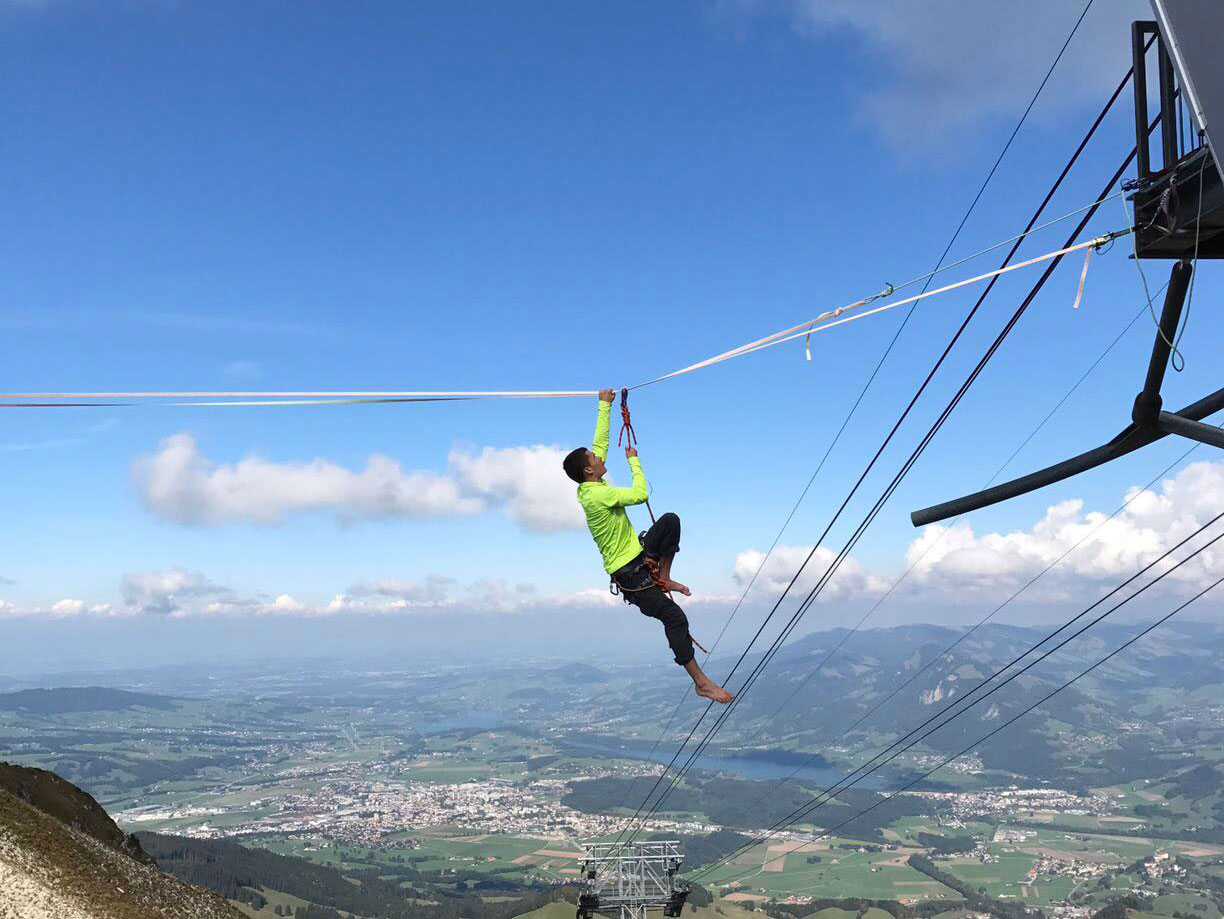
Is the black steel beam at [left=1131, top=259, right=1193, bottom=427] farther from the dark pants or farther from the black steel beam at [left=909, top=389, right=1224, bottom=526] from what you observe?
the dark pants

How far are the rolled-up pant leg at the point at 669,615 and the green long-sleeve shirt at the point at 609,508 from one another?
0.53 m

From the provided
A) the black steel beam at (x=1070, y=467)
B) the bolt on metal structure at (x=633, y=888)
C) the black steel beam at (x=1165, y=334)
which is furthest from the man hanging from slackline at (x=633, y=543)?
the bolt on metal structure at (x=633, y=888)

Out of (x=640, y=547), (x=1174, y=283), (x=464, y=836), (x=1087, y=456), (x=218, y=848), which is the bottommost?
(x=464, y=836)

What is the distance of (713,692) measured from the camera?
1061cm

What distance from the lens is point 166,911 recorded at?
16.2 m

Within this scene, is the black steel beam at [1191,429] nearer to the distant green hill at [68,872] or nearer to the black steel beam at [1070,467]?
the black steel beam at [1070,467]

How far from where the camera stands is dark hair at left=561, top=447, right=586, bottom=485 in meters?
9.98

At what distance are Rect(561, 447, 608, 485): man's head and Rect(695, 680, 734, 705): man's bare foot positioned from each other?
9.63ft

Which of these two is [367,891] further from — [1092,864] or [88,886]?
[1092,864]

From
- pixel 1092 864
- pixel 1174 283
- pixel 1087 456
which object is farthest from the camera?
pixel 1092 864

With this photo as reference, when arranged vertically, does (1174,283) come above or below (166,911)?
above

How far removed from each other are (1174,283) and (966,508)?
9.77ft

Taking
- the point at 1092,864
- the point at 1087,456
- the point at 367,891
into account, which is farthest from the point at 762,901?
the point at 1087,456

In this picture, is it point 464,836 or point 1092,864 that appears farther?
point 464,836
